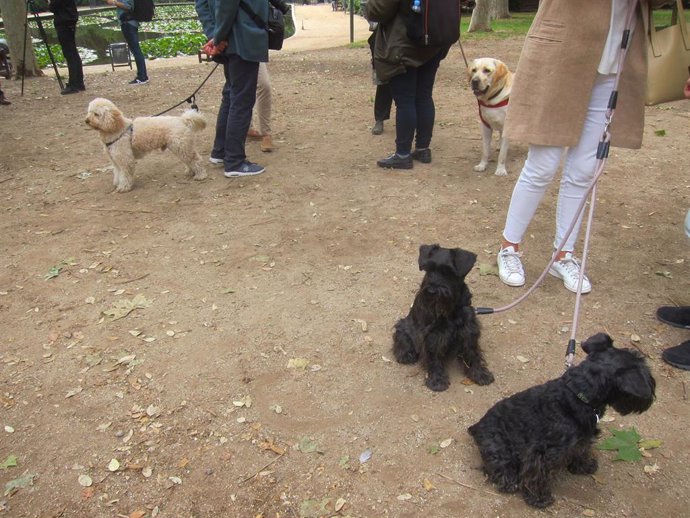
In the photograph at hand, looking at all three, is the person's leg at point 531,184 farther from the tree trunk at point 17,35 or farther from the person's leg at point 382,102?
the tree trunk at point 17,35

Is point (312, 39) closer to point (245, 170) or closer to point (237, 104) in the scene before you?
point (245, 170)

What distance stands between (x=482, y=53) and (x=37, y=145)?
33.7ft

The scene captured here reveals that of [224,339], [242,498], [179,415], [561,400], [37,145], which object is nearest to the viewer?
[561,400]

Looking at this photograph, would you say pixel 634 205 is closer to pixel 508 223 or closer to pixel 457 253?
pixel 508 223

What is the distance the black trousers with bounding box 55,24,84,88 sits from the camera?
9.14 metres

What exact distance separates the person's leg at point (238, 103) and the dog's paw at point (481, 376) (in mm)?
3706

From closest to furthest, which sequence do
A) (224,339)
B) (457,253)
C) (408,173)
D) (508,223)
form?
(457,253) < (224,339) < (508,223) < (408,173)

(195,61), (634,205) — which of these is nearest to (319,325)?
(634,205)

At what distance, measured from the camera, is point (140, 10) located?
989 cm

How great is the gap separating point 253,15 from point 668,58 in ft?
11.7

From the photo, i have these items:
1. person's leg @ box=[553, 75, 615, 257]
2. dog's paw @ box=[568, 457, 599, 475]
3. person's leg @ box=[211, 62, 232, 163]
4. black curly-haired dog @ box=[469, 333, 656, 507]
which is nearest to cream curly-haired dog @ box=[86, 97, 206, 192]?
person's leg @ box=[211, 62, 232, 163]

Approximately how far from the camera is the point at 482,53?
41.5 feet

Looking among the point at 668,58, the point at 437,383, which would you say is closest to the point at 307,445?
the point at 437,383

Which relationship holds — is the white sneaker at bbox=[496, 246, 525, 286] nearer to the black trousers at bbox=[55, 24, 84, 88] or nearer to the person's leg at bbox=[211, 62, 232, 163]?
the person's leg at bbox=[211, 62, 232, 163]
